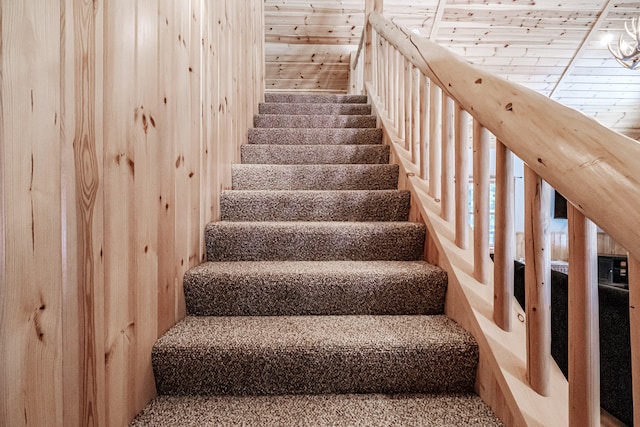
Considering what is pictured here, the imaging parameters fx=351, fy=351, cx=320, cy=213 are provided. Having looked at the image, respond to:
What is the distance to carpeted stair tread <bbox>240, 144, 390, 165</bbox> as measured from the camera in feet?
7.42

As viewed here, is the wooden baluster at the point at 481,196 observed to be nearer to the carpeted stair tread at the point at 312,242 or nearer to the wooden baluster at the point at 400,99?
the carpeted stair tread at the point at 312,242

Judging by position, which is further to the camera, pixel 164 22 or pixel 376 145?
pixel 376 145

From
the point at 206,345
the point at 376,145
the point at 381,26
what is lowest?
the point at 206,345

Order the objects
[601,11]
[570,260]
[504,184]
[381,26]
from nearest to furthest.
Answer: [570,260] → [504,184] → [381,26] → [601,11]

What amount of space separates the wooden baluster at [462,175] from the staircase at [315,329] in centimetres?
18

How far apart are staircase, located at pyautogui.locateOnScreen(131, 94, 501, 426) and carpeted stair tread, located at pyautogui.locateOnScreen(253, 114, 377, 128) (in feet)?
3.54

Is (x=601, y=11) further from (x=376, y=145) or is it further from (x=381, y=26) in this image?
(x=376, y=145)

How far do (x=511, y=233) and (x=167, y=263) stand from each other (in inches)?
42.3

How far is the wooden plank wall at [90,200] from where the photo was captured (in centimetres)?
61

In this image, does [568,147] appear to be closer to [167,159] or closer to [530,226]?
[530,226]

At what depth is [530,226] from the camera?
2.89 feet

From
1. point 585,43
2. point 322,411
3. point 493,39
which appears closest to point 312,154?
point 322,411

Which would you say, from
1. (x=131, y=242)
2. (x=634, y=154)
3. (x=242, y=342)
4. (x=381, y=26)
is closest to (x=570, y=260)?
(x=634, y=154)

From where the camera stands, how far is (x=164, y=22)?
3.72 feet
